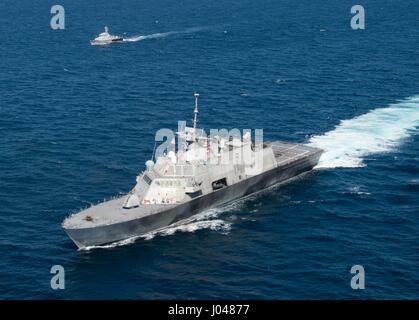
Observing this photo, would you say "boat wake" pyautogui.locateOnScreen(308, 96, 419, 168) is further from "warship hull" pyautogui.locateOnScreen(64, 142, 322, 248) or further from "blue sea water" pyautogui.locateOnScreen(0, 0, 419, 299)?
"warship hull" pyautogui.locateOnScreen(64, 142, 322, 248)

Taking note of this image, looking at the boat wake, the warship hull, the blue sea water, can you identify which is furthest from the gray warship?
the boat wake

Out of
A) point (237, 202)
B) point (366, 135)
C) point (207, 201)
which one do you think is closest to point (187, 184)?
point (207, 201)

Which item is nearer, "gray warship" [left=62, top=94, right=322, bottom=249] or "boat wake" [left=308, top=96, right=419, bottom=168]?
"gray warship" [left=62, top=94, right=322, bottom=249]

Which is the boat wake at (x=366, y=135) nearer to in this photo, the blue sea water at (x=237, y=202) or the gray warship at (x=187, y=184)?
the blue sea water at (x=237, y=202)

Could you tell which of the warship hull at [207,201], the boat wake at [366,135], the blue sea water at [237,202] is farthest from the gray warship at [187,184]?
the boat wake at [366,135]

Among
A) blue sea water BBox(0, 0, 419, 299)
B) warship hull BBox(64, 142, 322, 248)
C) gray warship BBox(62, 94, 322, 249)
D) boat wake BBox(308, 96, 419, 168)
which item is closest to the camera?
blue sea water BBox(0, 0, 419, 299)

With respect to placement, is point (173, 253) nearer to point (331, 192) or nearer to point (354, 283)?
point (354, 283)

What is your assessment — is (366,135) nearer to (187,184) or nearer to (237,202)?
(237,202)
